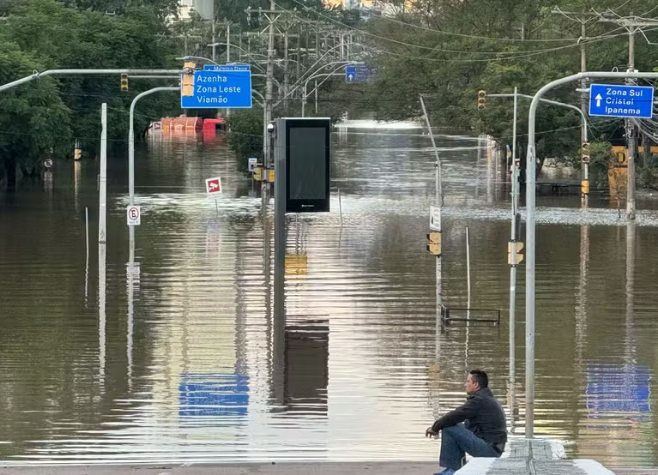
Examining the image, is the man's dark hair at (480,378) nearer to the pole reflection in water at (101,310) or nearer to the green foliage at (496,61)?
the pole reflection in water at (101,310)

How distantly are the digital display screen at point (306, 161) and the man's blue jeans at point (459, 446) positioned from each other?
27454 millimetres

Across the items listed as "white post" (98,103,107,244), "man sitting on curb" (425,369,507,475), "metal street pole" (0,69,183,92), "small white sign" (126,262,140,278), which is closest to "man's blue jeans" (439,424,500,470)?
"man sitting on curb" (425,369,507,475)

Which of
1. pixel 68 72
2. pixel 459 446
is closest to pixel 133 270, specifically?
pixel 68 72

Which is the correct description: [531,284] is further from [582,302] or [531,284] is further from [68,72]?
[582,302]

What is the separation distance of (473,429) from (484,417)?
0.20m

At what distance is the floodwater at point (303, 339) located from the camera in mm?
20734

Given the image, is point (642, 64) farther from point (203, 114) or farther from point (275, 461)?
point (203, 114)

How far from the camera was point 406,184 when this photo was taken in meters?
88.1

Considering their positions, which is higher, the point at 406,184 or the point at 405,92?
the point at 405,92

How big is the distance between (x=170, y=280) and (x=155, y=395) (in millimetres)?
16403

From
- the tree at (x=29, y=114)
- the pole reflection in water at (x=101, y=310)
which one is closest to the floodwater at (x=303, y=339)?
the pole reflection in water at (x=101, y=310)

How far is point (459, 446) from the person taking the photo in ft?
50.7

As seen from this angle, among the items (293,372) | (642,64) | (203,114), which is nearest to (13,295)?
(293,372)

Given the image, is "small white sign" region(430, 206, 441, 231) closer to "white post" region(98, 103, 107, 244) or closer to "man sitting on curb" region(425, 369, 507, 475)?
"man sitting on curb" region(425, 369, 507, 475)
